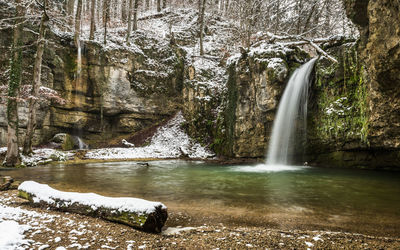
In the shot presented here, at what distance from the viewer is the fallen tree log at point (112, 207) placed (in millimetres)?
2779

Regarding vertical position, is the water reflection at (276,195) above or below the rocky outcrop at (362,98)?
below

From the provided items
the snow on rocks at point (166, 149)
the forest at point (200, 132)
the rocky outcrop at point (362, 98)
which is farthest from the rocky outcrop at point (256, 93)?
the snow on rocks at point (166, 149)

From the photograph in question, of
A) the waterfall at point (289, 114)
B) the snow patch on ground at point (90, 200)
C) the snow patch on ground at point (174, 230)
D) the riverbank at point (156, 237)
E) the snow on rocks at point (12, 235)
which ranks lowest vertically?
the snow patch on ground at point (174, 230)

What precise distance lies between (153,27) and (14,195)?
26812 mm

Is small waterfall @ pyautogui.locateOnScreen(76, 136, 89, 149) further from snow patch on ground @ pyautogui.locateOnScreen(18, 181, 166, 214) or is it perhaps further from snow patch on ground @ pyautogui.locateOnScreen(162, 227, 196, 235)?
snow patch on ground @ pyautogui.locateOnScreen(162, 227, 196, 235)

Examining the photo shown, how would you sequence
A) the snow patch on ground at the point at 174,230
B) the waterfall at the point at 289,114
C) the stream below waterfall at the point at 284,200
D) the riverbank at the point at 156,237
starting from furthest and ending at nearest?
the waterfall at the point at 289,114
the stream below waterfall at the point at 284,200
the snow patch on ground at the point at 174,230
the riverbank at the point at 156,237

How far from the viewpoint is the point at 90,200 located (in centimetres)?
322

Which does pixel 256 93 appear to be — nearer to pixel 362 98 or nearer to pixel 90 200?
pixel 362 98

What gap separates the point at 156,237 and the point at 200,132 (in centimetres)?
1522

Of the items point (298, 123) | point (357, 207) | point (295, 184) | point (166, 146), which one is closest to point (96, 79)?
point (166, 146)

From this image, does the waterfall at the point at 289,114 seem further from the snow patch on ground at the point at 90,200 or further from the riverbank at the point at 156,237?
the snow patch on ground at the point at 90,200

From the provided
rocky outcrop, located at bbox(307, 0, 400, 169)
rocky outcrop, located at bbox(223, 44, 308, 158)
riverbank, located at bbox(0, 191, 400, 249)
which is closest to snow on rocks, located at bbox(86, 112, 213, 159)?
rocky outcrop, located at bbox(223, 44, 308, 158)

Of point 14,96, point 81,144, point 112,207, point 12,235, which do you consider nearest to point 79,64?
point 81,144

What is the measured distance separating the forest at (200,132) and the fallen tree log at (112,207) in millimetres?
19
